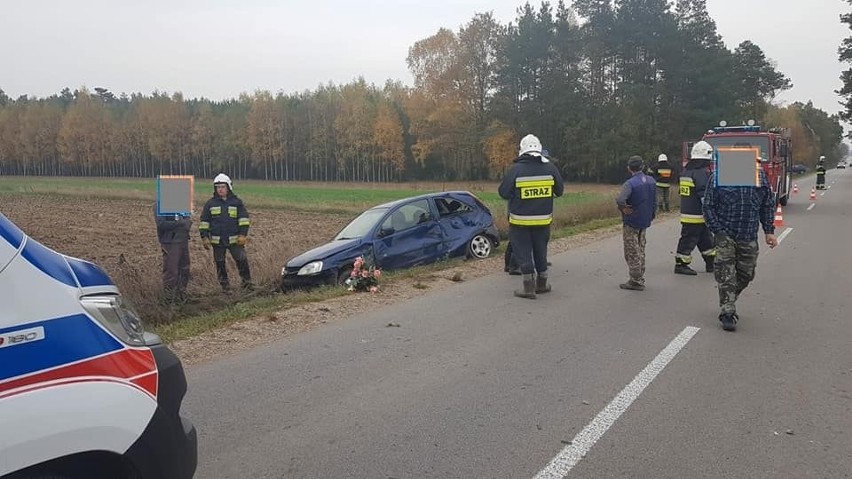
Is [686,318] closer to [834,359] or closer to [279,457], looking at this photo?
[834,359]

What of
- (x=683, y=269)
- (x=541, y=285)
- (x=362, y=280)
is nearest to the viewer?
(x=541, y=285)

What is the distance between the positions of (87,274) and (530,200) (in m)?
6.01

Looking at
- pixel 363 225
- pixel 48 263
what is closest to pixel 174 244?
pixel 363 225

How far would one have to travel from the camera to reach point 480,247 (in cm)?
1190

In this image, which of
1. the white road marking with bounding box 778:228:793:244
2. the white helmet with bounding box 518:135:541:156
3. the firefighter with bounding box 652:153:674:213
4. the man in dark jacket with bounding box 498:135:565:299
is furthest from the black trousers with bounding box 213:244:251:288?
the firefighter with bounding box 652:153:674:213

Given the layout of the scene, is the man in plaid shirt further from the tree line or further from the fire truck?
the tree line

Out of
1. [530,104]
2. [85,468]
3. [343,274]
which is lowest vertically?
[343,274]

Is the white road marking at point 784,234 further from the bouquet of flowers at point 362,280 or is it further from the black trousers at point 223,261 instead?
the black trousers at point 223,261

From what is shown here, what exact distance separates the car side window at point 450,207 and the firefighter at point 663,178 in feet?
34.1

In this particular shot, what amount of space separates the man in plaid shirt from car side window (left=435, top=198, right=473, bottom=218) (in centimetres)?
569

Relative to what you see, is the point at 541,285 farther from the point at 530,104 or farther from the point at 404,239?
the point at 530,104

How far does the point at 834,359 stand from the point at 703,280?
→ 3765 millimetres

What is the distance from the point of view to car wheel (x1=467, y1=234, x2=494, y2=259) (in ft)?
38.5

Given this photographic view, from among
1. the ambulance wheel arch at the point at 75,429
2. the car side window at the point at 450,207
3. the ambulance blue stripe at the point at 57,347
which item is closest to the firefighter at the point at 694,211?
the car side window at the point at 450,207
